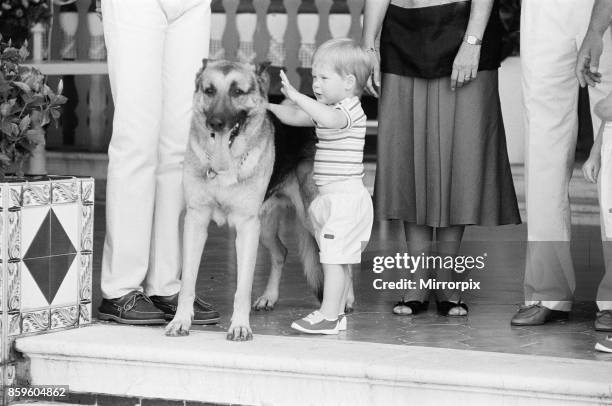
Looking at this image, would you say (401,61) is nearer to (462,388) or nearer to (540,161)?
(540,161)

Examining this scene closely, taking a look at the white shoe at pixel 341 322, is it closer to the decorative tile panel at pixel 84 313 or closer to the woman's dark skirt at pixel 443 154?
the woman's dark skirt at pixel 443 154

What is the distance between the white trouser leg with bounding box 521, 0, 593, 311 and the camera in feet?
14.8

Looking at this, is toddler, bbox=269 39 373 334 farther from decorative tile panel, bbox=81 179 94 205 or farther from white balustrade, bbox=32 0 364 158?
white balustrade, bbox=32 0 364 158

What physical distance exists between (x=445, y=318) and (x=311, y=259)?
22.5 inches

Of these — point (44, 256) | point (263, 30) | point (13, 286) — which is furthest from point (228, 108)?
point (263, 30)

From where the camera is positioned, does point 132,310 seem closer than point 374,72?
Yes

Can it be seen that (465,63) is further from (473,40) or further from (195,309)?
(195,309)

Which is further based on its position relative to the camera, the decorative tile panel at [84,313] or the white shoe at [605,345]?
the decorative tile panel at [84,313]

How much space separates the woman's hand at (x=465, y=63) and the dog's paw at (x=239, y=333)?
129 centimetres

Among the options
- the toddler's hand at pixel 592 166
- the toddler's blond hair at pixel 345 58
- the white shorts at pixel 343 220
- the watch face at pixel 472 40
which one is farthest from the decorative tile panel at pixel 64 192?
the toddler's hand at pixel 592 166

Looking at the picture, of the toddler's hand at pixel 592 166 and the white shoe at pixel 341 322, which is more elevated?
the toddler's hand at pixel 592 166

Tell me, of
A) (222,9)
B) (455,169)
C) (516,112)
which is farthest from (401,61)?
(222,9)

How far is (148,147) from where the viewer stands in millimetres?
4512

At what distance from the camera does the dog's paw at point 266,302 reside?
493cm
